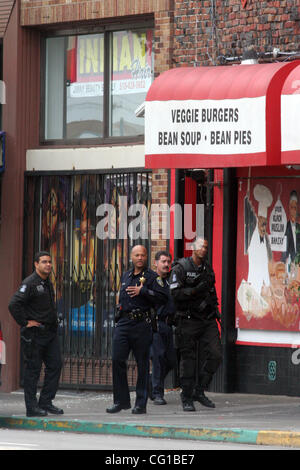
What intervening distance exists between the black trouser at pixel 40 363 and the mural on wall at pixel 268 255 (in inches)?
113

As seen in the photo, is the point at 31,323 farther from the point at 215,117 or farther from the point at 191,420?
the point at 215,117

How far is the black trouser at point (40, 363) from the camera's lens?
14109 mm

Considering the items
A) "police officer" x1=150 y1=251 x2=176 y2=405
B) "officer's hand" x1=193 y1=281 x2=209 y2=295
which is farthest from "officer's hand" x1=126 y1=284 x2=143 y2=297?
"police officer" x1=150 y1=251 x2=176 y2=405

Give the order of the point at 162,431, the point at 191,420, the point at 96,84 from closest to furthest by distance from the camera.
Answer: the point at 162,431 → the point at 191,420 → the point at 96,84

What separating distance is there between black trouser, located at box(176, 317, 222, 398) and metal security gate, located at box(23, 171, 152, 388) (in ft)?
8.62

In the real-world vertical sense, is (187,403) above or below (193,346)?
below

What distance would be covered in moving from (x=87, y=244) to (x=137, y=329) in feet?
11.6

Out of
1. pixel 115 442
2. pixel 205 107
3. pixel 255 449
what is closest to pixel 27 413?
pixel 115 442

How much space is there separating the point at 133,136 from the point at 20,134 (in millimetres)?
1797

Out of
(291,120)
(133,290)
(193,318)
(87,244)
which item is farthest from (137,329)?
(87,244)

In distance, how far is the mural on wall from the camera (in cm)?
1555

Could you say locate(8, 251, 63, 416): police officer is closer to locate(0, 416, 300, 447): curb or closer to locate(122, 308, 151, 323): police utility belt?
locate(0, 416, 300, 447): curb

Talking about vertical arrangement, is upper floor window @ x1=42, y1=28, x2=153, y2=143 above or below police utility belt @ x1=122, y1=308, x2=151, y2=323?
above

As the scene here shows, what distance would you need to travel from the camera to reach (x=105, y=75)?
17.4 m
